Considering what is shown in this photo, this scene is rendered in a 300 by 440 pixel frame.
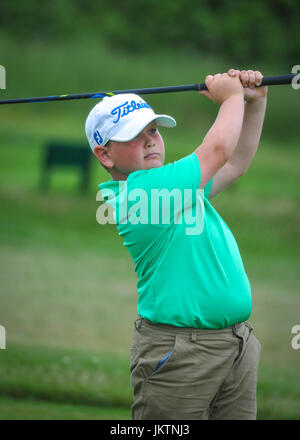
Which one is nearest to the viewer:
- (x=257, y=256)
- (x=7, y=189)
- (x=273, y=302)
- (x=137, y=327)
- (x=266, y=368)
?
(x=137, y=327)

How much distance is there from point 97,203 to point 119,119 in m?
10.9

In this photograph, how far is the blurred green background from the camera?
479cm

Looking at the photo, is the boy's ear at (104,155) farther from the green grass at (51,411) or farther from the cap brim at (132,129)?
the green grass at (51,411)

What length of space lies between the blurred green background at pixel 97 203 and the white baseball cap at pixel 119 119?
6.27 ft

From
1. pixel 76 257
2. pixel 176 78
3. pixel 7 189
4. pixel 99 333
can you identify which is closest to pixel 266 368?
pixel 99 333

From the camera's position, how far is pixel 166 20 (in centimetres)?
2533

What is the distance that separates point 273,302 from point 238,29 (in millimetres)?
18465

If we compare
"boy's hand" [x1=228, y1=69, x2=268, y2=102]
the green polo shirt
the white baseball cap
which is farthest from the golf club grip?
the green polo shirt

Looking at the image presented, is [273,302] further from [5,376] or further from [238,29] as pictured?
[238,29]

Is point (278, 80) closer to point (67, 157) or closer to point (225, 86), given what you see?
point (225, 86)

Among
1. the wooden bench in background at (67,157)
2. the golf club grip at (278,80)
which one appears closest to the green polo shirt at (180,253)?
the golf club grip at (278,80)

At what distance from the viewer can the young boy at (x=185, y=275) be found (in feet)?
7.55

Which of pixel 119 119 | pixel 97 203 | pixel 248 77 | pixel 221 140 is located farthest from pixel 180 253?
pixel 97 203

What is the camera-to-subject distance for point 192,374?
7.61 ft
